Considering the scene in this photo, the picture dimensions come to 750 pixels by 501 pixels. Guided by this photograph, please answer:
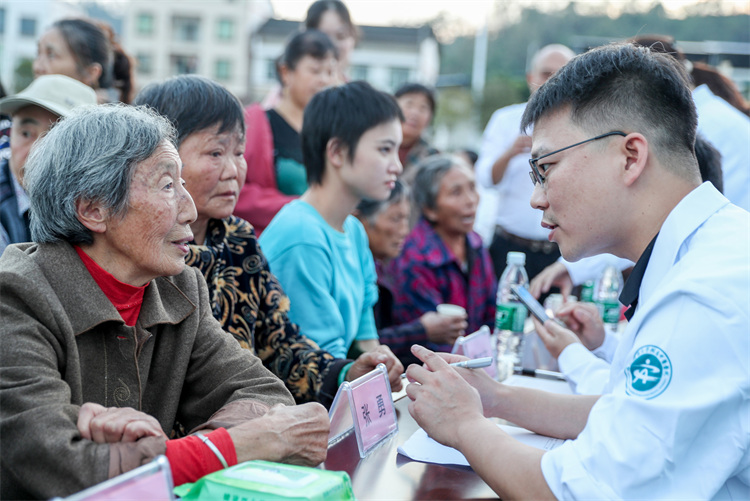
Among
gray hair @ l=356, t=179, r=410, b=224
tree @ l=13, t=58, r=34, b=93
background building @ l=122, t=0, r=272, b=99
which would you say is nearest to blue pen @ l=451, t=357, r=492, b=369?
gray hair @ l=356, t=179, r=410, b=224

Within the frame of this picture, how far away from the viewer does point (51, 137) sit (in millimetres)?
1582

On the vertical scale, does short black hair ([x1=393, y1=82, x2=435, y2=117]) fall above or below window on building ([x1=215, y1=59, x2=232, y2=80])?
below

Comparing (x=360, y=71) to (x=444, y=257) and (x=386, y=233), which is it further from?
(x=444, y=257)

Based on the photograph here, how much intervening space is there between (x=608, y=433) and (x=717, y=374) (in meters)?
0.22

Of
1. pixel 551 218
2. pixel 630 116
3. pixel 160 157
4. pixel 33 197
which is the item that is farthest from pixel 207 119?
pixel 630 116

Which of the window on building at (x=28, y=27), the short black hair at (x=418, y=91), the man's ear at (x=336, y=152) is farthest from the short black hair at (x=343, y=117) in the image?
the window on building at (x=28, y=27)

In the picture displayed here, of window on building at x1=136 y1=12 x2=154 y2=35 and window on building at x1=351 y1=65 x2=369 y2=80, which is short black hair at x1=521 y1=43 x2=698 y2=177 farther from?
window on building at x1=136 y1=12 x2=154 y2=35

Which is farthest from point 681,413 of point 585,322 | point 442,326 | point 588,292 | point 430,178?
point 430,178

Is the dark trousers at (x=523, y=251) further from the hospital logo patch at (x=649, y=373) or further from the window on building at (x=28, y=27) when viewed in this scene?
the window on building at (x=28, y=27)

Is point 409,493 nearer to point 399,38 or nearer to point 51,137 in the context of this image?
point 51,137

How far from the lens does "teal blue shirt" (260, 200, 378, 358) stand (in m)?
2.63

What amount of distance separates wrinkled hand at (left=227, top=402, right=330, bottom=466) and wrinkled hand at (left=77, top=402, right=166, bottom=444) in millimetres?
177

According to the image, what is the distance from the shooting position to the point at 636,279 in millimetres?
1692

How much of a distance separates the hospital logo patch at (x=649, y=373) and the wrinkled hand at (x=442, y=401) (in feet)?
1.29
